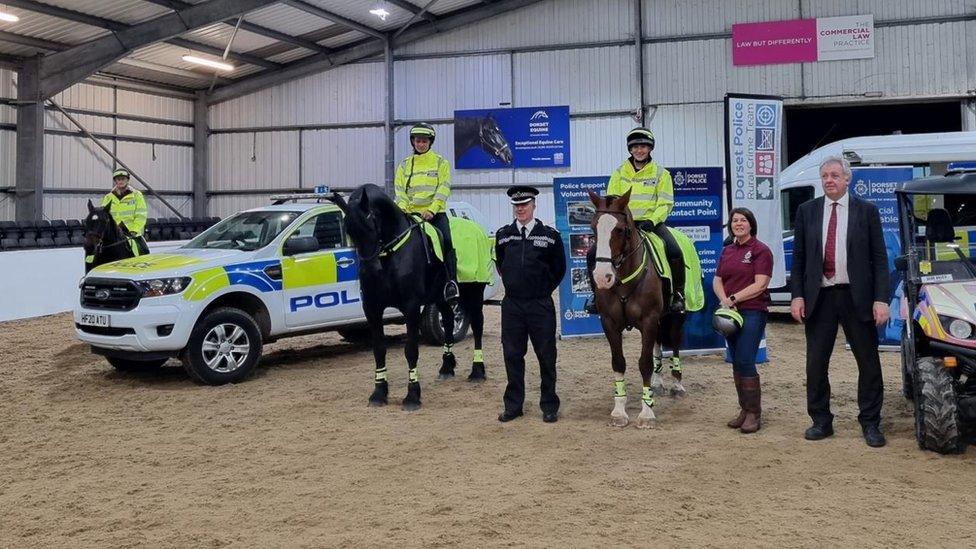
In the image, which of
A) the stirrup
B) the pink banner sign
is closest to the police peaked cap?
the stirrup

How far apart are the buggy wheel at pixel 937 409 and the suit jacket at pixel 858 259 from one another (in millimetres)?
526

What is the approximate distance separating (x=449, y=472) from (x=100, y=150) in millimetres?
21924

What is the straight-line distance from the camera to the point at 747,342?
6207mm

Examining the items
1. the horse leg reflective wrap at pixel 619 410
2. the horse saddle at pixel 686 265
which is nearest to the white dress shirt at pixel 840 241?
the horse saddle at pixel 686 265

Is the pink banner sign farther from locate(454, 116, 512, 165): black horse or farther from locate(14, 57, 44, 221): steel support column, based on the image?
locate(14, 57, 44, 221): steel support column

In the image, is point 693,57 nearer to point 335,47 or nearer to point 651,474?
point 335,47

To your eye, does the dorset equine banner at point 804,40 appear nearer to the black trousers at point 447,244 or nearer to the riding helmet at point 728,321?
the black trousers at point 447,244

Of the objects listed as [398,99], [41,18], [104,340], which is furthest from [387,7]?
[104,340]

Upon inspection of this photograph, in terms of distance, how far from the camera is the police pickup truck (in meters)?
7.88

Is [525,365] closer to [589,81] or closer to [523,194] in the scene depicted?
[523,194]

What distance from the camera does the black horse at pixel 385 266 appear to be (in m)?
7.15

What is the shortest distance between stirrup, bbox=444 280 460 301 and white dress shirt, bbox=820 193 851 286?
3463 millimetres

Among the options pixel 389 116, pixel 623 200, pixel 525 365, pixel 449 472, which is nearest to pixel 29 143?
pixel 389 116

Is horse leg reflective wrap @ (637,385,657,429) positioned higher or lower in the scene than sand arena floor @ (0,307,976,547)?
higher
